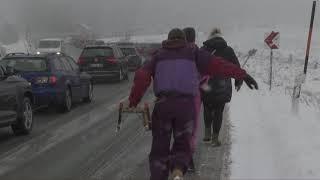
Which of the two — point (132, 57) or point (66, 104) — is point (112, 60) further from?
point (66, 104)

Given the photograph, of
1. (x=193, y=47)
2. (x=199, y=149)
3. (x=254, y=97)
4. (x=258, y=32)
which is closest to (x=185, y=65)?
(x=193, y=47)

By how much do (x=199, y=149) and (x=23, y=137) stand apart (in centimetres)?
351

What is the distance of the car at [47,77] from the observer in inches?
604

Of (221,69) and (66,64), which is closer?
(221,69)

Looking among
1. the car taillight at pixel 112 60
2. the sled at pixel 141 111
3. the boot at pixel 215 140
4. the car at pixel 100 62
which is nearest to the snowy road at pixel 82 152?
the boot at pixel 215 140

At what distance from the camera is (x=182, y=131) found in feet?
22.2

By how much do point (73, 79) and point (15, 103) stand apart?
498 cm

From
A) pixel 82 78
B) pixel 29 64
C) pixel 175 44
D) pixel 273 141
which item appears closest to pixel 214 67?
pixel 175 44

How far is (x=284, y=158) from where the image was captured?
8.96 metres

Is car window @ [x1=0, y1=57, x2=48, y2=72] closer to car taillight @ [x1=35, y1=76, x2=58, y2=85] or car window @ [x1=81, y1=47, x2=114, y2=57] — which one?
car taillight @ [x1=35, y1=76, x2=58, y2=85]

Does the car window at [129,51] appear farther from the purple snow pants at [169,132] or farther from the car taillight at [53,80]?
the purple snow pants at [169,132]

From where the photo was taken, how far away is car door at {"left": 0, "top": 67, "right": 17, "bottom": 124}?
1125 cm

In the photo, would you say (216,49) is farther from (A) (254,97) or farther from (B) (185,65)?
(A) (254,97)

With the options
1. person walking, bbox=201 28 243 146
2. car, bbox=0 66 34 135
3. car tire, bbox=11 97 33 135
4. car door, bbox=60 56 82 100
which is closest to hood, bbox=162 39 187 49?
person walking, bbox=201 28 243 146
